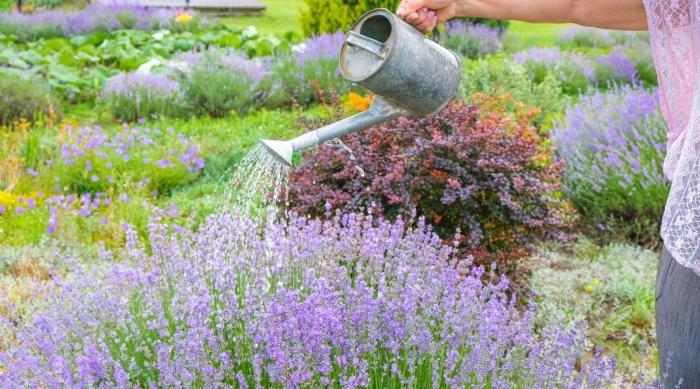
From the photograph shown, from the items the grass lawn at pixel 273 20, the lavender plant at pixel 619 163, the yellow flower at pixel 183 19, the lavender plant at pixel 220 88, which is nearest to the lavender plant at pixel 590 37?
the grass lawn at pixel 273 20

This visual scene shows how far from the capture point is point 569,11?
1949 mm

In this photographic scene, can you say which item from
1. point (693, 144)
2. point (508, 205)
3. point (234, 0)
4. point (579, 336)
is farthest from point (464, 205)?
point (234, 0)

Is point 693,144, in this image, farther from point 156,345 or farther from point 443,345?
point 156,345

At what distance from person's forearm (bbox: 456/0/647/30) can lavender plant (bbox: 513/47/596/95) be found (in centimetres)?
713

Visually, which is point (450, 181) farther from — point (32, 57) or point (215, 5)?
point (215, 5)

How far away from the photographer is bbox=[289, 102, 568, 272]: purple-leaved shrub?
3.91 metres

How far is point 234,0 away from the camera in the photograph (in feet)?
58.4

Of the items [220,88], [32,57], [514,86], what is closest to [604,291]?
[514,86]

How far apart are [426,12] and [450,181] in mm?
1738

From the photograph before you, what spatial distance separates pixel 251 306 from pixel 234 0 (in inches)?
637

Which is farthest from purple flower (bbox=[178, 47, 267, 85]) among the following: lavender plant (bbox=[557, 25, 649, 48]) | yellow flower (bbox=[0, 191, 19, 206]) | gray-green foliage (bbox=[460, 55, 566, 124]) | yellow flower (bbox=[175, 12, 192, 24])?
lavender plant (bbox=[557, 25, 649, 48])

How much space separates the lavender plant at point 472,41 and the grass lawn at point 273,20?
380 cm

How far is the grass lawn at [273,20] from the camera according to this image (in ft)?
52.6

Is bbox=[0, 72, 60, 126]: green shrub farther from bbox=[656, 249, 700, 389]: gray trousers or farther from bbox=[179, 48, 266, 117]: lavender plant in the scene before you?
bbox=[656, 249, 700, 389]: gray trousers
